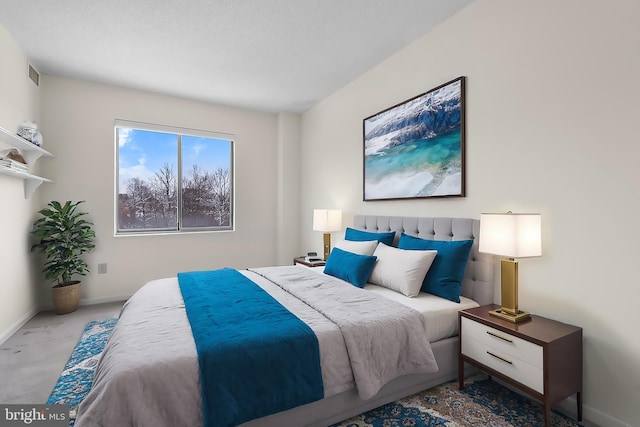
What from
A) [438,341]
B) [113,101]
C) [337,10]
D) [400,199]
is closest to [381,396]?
[438,341]

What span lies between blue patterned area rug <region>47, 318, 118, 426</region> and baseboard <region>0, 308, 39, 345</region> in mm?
578

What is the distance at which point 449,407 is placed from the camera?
182 cm

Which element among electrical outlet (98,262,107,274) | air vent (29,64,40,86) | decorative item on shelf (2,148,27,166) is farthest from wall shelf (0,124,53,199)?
electrical outlet (98,262,107,274)

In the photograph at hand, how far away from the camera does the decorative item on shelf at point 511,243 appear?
1771 mm

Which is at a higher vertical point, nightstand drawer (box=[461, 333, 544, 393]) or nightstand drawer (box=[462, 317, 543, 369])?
nightstand drawer (box=[462, 317, 543, 369])

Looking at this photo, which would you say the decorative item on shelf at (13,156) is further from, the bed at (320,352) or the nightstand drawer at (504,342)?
the nightstand drawer at (504,342)

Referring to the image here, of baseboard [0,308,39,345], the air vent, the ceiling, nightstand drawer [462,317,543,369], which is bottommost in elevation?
baseboard [0,308,39,345]

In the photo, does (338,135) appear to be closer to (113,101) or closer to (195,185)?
(195,185)

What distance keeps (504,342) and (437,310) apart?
397 mm

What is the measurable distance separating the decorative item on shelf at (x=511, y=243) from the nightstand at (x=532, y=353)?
0.11 meters

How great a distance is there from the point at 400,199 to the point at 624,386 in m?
1.91

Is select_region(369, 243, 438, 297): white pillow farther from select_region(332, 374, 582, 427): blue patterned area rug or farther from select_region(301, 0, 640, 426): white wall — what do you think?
select_region(332, 374, 582, 427): blue patterned area rug

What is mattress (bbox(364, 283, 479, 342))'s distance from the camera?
1974 mm

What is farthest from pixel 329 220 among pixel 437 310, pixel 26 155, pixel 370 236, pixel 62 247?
pixel 26 155
